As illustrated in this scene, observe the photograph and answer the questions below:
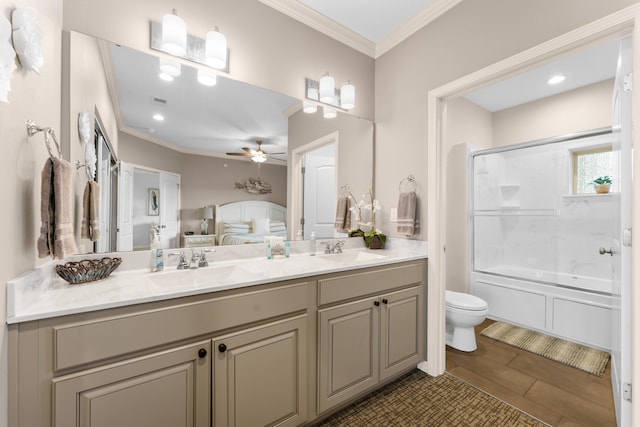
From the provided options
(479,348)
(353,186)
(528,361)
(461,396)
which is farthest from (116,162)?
(528,361)

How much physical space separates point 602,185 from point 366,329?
3066mm

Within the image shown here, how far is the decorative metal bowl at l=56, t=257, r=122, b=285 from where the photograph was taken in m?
1.17

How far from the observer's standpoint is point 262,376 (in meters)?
1.29

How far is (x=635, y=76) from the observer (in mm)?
1239

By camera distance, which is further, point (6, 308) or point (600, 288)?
point (600, 288)

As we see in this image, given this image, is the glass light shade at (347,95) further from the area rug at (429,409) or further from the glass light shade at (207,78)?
the area rug at (429,409)

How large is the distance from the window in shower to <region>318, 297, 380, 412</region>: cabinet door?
3.07m

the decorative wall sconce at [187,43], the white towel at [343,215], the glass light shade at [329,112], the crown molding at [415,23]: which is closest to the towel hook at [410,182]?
the white towel at [343,215]

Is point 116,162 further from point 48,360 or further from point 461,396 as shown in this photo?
point 461,396

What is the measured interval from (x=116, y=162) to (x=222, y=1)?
121 centimetres

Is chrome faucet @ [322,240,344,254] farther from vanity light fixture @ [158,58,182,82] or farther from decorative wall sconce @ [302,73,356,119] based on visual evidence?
vanity light fixture @ [158,58,182,82]

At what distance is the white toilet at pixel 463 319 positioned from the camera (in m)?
2.31

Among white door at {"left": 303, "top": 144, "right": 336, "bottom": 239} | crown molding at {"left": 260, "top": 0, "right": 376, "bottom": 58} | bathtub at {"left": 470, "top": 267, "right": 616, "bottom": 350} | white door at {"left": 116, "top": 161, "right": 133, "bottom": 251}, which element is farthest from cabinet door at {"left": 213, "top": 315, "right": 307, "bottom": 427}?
bathtub at {"left": 470, "top": 267, "right": 616, "bottom": 350}

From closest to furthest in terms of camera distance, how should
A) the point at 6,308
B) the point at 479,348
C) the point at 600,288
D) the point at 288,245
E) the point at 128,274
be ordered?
the point at 6,308 → the point at 128,274 → the point at 288,245 → the point at 479,348 → the point at 600,288
